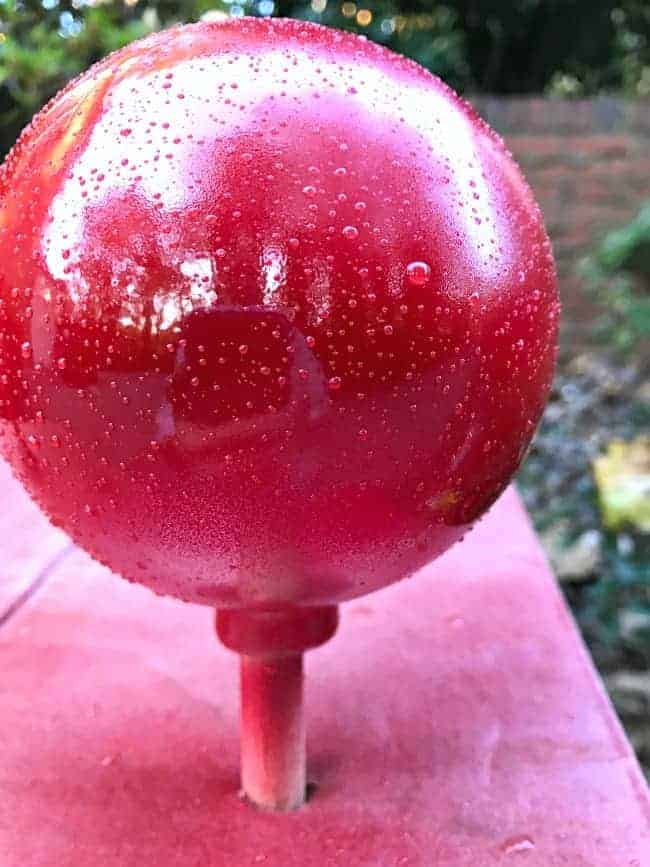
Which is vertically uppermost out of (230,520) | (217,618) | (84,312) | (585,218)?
(84,312)

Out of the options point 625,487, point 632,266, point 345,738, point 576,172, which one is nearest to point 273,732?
point 345,738

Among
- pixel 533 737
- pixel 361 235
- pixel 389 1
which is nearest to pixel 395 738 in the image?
pixel 533 737

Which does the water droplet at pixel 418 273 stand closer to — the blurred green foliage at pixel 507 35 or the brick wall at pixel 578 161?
the blurred green foliage at pixel 507 35

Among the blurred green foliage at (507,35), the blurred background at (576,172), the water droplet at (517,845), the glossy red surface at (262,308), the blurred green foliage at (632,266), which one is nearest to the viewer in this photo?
the glossy red surface at (262,308)

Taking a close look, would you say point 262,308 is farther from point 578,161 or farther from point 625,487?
point 578,161

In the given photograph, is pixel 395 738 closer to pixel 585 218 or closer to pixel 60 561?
pixel 60 561

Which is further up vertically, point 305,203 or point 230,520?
point 305,203

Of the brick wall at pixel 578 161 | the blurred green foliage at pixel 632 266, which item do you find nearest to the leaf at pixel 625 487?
the blurred green foliage at pixel 632 266
